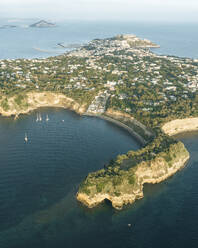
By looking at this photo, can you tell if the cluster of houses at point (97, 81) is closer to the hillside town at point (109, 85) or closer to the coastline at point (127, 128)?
the hillside town at point (109, 85)

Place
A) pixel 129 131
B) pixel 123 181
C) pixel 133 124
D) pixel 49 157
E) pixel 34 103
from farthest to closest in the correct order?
pixel 34 103
pixel 133 124
pixel 129 131
pixel 49 157
pixel 123 181

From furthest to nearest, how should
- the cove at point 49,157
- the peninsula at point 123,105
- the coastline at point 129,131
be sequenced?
the peninsula at point 123,105
the coastline at point 129,131
the cove at point 49,157

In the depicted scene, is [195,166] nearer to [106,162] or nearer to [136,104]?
[106,162]

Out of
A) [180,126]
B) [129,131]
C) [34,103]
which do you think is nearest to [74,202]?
[129,131]

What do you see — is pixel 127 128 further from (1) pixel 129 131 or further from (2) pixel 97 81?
(2) pixel 97 81

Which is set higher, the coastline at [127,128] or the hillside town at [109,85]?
the hillside town at [109,85]

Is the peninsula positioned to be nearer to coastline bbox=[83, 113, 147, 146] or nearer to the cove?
coastline bbox=[83, 113, 147, 146]

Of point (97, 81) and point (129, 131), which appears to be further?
point (97, 81)

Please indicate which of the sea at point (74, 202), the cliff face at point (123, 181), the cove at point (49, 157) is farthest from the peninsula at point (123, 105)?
the cove at point (49, 157)

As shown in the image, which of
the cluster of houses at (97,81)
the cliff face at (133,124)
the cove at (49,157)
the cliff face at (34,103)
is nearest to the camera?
the cove at (49,157)
